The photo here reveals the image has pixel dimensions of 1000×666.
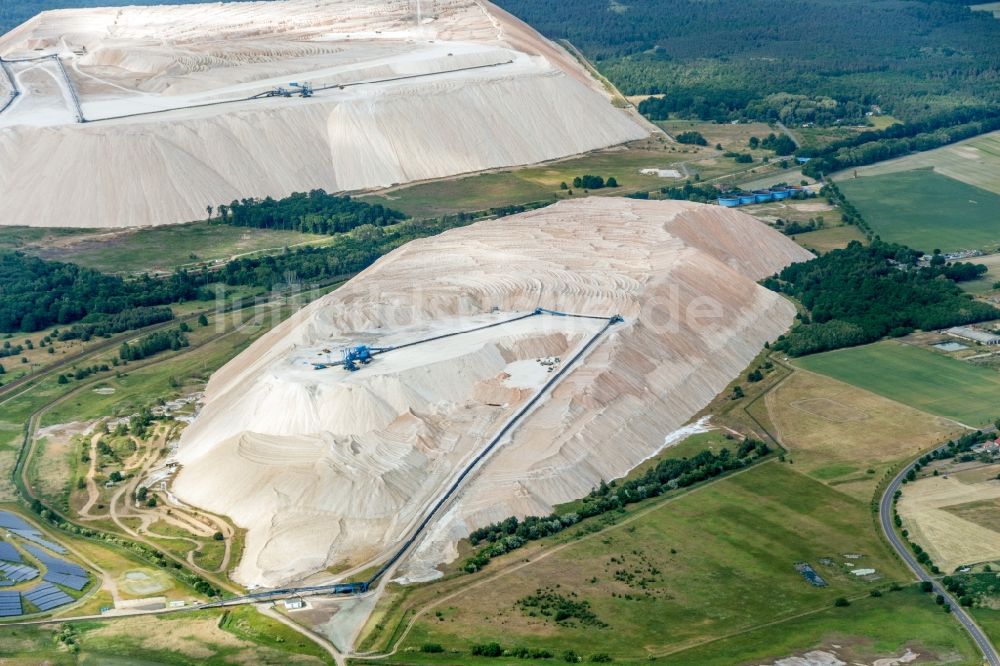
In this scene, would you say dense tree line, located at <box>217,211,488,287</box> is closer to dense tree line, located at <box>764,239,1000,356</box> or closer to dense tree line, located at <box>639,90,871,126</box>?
dense tree line, located at <box>764,239,1000,356</box>

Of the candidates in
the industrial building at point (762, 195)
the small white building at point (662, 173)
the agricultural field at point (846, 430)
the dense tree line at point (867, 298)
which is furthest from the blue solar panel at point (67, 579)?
the small white building at point (662, 173)

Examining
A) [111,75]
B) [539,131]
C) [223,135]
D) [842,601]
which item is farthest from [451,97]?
[842,601]

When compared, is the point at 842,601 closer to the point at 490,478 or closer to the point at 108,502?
the point at 490,478

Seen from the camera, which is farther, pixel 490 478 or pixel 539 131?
pixel 539 131

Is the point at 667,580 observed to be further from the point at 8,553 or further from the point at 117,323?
the point at 117,323

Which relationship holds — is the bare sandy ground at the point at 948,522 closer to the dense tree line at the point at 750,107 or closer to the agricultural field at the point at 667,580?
the agricultural field at the point at 667,580

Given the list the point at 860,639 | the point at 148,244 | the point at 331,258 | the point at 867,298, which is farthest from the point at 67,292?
the point at 860,639
